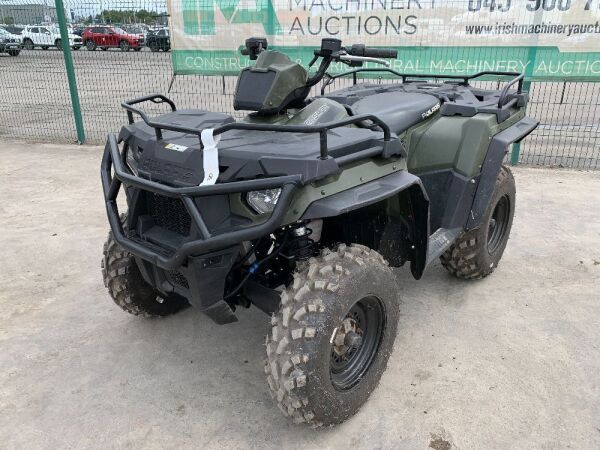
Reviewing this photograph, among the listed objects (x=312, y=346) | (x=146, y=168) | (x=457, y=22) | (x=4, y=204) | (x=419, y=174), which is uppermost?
(x=457, y=22)

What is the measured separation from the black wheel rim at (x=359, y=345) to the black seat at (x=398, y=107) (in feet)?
3.44

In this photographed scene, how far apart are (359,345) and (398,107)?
1.44 metres

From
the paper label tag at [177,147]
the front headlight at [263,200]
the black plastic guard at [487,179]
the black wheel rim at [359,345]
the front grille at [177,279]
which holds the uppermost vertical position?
the paper label tag at [177,147]

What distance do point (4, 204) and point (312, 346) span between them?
180 inches

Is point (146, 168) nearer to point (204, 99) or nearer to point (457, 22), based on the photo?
point (457, 22)

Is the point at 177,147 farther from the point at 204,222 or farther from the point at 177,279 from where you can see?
the point at 177,279

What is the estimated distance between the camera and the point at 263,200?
2.21 m

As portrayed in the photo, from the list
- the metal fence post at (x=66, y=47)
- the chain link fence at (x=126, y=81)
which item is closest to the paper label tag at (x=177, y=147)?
the chain link fence at (x=126, y=81)

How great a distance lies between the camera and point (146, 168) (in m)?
2.49

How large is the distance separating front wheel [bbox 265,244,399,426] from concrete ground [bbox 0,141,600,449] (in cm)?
19

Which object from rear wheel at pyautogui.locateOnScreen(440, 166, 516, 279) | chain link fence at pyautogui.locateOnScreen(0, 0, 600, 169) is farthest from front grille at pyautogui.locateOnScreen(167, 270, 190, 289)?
chain link fence at pyautogui.locateOnScreen(0, 0, 600, 169)

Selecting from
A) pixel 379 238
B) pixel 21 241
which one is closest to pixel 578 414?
pixel 379 238

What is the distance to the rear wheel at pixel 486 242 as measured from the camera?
3.61 m

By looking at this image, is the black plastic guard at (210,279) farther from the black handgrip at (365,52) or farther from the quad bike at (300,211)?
the black handgrip at (365,52)
